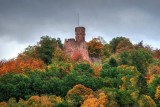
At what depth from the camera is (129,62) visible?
80375mm

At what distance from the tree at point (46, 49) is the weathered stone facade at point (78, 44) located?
5953 mm

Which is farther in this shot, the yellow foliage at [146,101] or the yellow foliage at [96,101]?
the yellow foliage at [146,101]

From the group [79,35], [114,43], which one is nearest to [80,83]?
[79,35]

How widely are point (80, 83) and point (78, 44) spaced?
73.3ft

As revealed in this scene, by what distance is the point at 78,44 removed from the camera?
90.2m

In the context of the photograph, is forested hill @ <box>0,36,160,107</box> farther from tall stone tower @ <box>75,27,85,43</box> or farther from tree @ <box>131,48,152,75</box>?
tall stone tower @ <box>75,27,85,43</box>

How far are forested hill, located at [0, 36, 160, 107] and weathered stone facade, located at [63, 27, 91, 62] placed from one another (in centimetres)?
828

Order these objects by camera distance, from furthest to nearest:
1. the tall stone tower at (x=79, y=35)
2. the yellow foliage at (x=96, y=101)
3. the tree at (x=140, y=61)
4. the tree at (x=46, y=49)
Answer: the tall stone tower at (x=79, y=35), the tree at (x=46, y=49), the tree at (x=140, y=61), the yellow foliage at (x=96, y=101)

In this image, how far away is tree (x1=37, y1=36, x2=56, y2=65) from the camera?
274 ft

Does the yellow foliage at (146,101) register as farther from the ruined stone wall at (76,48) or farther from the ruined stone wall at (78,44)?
the ruined stone wall at (78,44)

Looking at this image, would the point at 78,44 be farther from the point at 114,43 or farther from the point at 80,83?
the point at 80,83

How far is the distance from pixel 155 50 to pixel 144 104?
43428 millimetres

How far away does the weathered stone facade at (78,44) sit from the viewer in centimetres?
8988

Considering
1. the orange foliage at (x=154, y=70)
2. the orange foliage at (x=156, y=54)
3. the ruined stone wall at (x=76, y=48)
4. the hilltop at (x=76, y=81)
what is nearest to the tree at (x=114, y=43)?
the orange foliage at (x=156, y=54)
